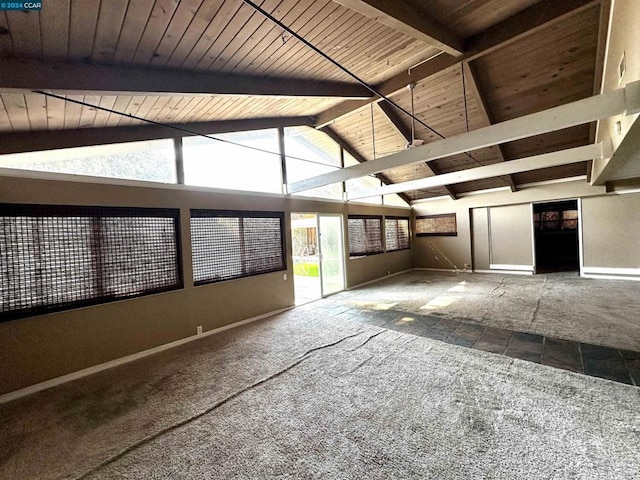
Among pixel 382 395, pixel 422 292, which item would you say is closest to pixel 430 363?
pixel 382 395

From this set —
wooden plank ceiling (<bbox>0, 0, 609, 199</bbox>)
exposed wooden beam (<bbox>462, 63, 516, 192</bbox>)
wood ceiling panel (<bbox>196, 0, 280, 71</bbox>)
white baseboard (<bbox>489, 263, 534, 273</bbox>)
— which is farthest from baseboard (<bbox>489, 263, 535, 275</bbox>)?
wood ceiling panel (<bbox>196, 0, 280, 71</bbox>)

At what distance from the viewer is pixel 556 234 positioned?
10109mm

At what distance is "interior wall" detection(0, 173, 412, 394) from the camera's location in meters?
2.83

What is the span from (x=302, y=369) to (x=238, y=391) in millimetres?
692

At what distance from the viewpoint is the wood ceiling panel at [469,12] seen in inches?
107

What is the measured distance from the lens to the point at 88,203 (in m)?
3.23

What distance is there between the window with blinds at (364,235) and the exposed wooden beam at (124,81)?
4.35m

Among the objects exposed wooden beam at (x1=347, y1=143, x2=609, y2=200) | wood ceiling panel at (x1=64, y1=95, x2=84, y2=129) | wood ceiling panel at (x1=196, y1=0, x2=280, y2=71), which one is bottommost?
exposed wooden beam at (x1=347, y1=143, x2=609, y2=200)

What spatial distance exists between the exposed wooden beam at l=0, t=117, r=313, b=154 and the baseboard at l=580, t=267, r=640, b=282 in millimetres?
9182

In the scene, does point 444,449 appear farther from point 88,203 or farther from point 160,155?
point 160,155

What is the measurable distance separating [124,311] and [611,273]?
33.9ft

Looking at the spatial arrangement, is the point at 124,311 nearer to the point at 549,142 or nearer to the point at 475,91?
the point at 475,91

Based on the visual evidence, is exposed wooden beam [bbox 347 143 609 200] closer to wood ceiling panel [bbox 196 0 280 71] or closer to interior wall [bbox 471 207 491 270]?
interior wall [bbox 471 207 491 270]

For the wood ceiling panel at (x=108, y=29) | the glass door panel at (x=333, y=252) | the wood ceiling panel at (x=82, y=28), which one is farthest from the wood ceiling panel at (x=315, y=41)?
the glass door panel at (x=333, y=252)
